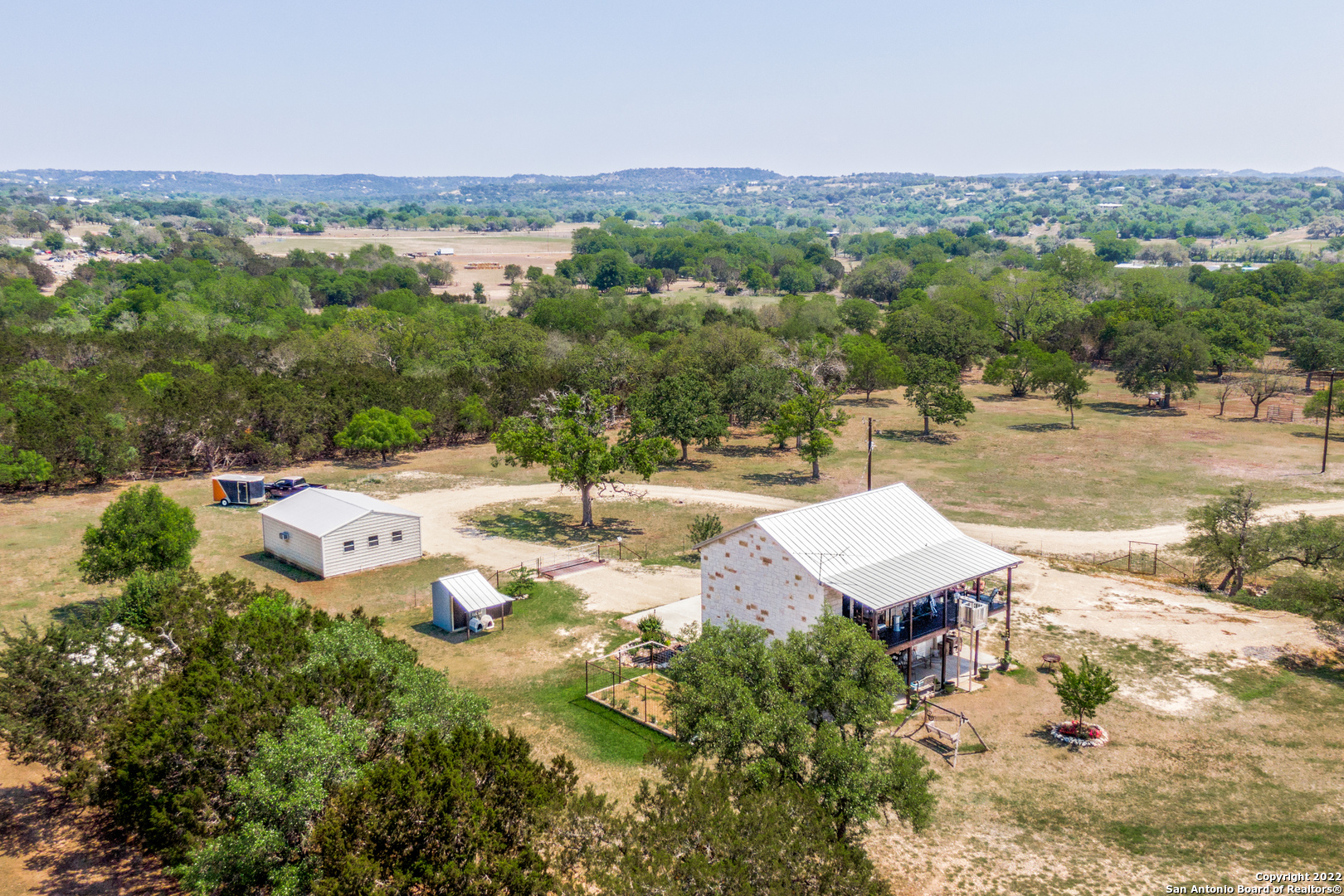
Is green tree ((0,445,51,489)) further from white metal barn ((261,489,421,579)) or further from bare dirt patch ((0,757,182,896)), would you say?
bare dirt patch ((0,757,182,896))

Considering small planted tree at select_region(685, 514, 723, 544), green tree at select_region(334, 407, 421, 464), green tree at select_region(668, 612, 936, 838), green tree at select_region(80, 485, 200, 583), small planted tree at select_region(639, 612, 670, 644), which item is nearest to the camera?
green tree at select_region(668, 612, 936, 838)

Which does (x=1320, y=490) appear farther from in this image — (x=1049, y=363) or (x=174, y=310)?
(x=174, y=310)

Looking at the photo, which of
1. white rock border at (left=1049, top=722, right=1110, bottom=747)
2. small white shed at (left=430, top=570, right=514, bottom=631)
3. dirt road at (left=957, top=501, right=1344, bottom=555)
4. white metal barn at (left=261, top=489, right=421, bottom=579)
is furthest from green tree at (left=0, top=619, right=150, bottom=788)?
dirt road at (left=957, top=501, right=1344, bottom=555)

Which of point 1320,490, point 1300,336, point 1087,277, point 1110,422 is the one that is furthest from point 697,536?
point 1087,277

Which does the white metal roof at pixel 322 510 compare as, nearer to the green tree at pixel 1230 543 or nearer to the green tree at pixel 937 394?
the green tree at pixel 1230 543

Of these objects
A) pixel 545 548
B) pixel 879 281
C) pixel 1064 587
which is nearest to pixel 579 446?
pixel 545 548
